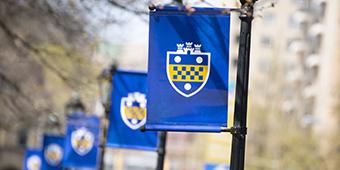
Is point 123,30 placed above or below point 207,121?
above

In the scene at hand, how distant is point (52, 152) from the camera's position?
23953 mm

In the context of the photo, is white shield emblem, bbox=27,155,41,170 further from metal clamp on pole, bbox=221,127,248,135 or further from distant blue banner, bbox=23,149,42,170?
metal clamp on pole, bbox=221,127,248,135

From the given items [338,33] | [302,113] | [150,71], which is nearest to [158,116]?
[150,71]

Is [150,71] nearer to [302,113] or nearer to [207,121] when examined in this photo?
[207,121]

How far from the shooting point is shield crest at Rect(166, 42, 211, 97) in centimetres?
839

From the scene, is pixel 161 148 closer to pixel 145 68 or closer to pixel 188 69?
pixel 188 69

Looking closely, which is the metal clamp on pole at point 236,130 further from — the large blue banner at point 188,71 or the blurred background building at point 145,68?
the blurred background building at point 145,68

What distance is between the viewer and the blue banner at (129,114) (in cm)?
1349

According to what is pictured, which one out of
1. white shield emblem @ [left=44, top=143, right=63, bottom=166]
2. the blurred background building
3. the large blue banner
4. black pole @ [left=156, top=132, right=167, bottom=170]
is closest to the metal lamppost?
the blurred background building

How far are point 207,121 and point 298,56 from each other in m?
61.9

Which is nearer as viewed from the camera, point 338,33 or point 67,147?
point 67,147

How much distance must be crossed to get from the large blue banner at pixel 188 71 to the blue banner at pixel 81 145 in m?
10.8

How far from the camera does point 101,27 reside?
16.9 metres

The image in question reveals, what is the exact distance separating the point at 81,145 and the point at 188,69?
1122 cm
